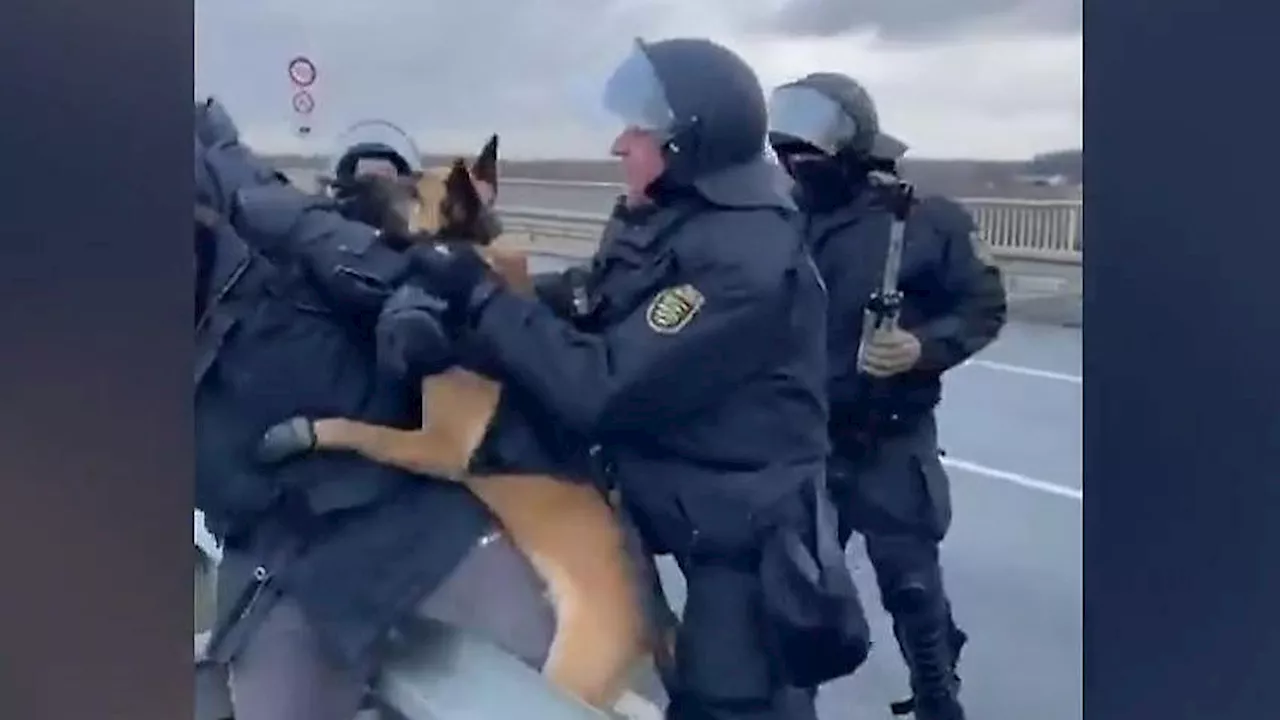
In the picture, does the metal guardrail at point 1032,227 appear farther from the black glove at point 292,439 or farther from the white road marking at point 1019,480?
the black glove at point 292,439

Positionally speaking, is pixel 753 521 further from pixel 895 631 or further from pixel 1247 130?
pixel 1247 130

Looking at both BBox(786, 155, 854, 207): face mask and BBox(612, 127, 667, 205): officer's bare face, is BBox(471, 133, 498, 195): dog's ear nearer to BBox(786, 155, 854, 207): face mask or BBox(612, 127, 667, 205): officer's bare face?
BBox(612, 127, 667, 205): officer's bare face

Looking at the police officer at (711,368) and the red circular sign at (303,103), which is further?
the red circular sign at (303,103)

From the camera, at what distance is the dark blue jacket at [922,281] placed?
5.17 ft

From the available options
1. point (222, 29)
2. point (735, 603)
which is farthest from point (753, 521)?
point (222, 29)

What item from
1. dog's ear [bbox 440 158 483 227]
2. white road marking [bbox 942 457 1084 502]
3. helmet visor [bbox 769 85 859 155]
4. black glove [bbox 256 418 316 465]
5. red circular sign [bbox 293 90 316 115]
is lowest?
white road marking [bbox 942 457 1084 502]

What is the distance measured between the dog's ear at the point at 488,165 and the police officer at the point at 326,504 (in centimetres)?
12

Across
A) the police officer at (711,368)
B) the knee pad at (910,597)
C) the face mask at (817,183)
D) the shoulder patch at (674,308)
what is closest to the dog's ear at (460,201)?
the police officer at (711,368)

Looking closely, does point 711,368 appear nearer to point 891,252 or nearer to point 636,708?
point 891,252

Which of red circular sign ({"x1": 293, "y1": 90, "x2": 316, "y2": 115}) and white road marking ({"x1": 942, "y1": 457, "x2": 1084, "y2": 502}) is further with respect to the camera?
red circular sign ({"x1": 293, "y1": 90, "x2": 316, "y2": 115})

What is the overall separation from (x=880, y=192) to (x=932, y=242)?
7cm

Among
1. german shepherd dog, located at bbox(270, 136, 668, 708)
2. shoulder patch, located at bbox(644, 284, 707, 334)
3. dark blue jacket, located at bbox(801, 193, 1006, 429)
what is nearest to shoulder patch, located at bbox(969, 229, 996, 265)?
dark blue jacket, located at bbox(801, 193, 1006, 429)

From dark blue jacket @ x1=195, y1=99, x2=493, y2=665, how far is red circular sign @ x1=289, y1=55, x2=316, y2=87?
0.32ft

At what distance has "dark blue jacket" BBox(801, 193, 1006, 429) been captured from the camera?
1576mm
